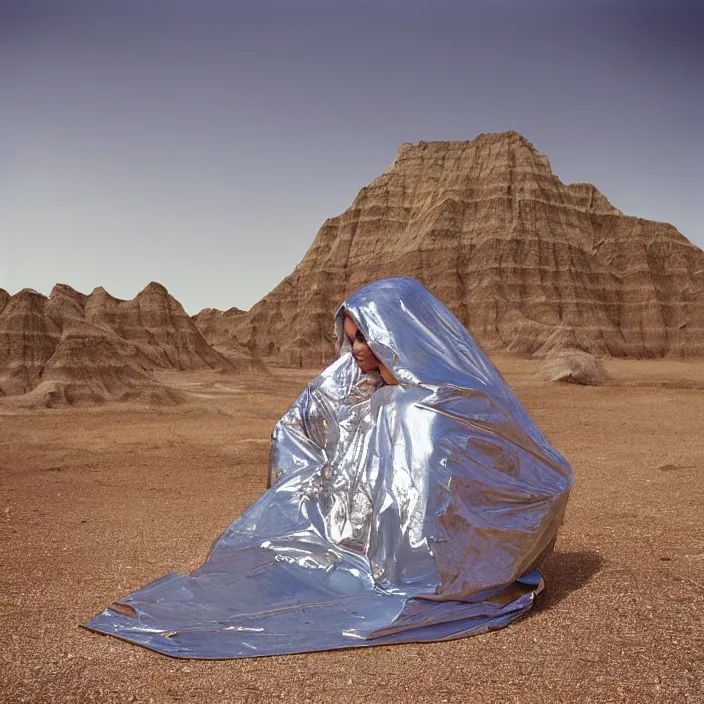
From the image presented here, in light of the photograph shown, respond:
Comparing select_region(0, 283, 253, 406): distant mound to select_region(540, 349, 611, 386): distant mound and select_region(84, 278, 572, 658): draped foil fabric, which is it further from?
select_region(84, 278, 572, 658): draped foil fabric

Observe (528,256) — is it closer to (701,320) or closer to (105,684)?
(701,320)

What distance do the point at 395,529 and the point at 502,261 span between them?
59.1 meters

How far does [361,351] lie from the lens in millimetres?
4719

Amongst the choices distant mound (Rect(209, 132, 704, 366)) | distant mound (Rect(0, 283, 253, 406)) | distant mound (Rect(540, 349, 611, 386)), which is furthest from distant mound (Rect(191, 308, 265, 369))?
distant mound (Rect(0, 283, 253, 406))

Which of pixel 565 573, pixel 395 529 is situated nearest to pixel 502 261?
pixel 565 573

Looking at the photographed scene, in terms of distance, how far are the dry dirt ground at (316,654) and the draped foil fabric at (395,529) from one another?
140 millimetres

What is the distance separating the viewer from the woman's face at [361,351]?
471cm

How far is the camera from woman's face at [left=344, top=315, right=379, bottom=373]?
15.5ft

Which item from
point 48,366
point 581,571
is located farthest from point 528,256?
point 581,571

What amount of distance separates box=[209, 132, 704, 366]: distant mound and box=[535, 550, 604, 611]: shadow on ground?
158ft

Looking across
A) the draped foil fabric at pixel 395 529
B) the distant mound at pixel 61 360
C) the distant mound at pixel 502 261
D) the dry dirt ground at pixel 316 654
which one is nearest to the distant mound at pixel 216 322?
the distant mound at pixel 502 261

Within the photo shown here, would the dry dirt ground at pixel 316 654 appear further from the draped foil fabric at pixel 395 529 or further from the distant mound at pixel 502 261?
the distant mound at pixel 502 261

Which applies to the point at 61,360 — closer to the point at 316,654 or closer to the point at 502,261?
the point at 316,654

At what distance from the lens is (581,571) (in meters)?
5.20
